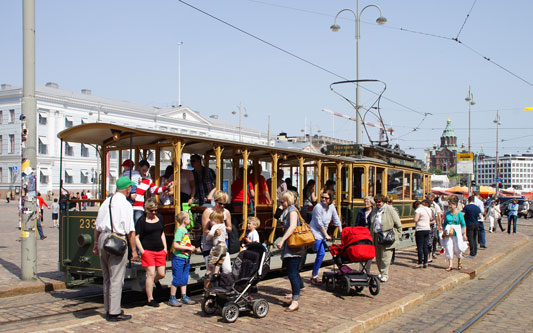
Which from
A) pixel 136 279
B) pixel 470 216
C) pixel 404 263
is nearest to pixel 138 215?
pixel 136 279

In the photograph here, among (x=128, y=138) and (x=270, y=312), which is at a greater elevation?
(x=128, y=138)

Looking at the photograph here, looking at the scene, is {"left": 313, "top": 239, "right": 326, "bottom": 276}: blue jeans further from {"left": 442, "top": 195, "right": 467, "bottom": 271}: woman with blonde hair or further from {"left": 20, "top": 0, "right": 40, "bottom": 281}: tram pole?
{"left": 20, "top": 0, "right": 40, "bottom": 281}: tram pole

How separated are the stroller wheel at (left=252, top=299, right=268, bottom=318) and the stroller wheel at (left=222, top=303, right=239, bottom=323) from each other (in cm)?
27

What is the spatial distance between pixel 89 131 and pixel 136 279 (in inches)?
105

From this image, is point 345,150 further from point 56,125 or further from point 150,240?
point 56,125

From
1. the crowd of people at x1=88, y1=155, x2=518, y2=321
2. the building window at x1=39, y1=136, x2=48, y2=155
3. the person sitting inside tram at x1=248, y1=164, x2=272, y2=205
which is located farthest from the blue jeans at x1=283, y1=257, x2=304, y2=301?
the building window at x1=39, y1=136, x2=48, y2=155

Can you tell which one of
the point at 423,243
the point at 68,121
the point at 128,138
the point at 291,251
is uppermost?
the point at 68,121

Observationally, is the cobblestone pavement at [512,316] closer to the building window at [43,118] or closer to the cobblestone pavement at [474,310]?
the cobblestone pavement at [474,310]

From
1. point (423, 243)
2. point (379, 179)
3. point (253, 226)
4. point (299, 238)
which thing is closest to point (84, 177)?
point (379, 179)

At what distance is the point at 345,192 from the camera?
15656 millimetres

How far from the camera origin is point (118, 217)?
287 inches

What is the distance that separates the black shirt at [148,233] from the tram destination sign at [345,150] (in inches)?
355

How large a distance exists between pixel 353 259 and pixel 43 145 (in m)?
53.3

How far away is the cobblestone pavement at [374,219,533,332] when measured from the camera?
311 inches
